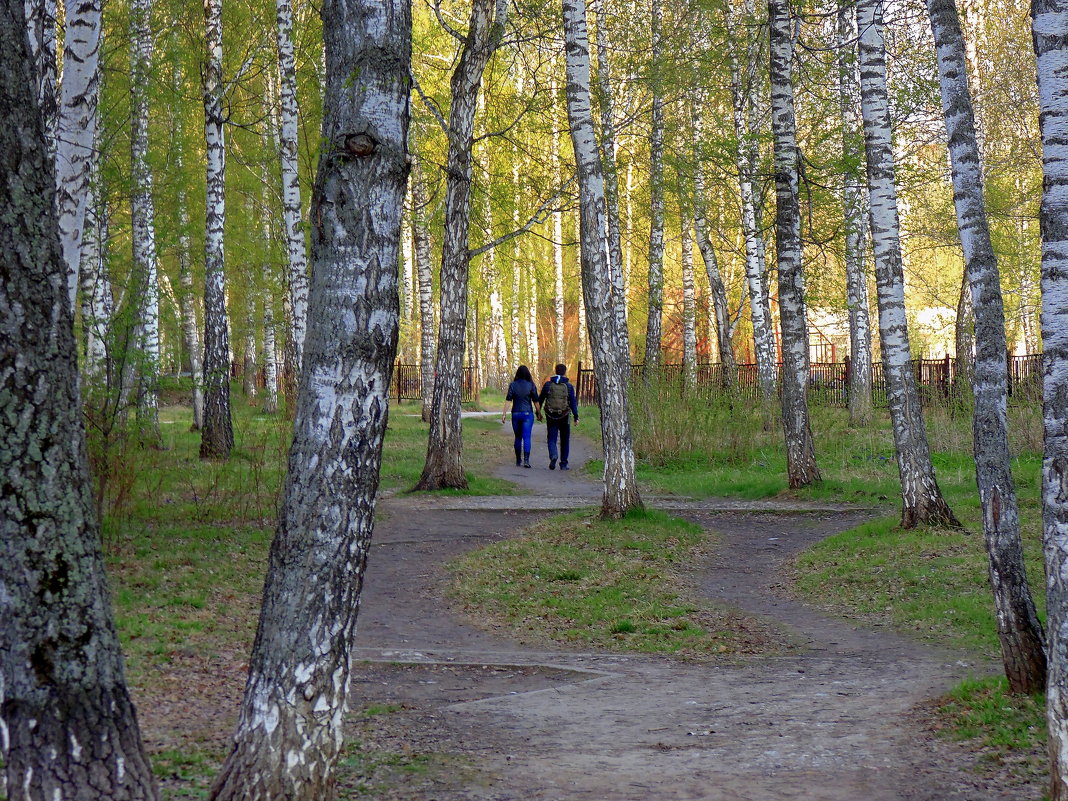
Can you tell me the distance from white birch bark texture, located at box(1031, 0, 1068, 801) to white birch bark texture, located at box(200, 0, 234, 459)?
1340 cm

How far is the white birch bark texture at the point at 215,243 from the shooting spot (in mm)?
16406

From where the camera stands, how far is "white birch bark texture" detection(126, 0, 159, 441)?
379 inches

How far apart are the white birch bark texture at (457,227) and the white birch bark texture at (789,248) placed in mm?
3798

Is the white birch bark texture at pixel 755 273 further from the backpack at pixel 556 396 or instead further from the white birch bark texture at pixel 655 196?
the backpack at pixel 556 396

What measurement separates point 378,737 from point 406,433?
61.9 feet

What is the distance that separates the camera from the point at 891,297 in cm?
1109

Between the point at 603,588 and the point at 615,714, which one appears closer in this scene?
the point at 615,714

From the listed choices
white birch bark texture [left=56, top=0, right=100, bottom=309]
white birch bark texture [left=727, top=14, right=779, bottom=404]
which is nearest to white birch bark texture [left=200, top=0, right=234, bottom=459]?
white birch bark texture [left=56, top=0, right=100, bottom=309]

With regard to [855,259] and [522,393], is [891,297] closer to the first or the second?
[522,393]

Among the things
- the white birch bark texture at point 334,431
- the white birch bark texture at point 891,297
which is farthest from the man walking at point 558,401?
the white birch bark texture at point 334,431

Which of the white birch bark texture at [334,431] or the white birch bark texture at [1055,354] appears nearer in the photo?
the white birch bark texture at [334,431]

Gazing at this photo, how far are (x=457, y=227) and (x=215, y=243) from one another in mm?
4614

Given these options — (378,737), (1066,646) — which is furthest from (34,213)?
(1066,646)

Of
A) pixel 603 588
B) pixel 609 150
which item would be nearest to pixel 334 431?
pixel 603 588
